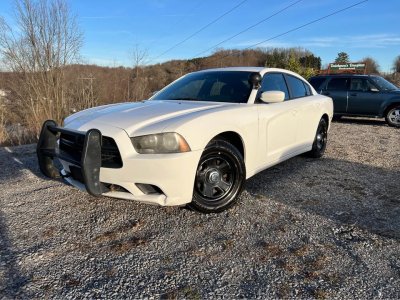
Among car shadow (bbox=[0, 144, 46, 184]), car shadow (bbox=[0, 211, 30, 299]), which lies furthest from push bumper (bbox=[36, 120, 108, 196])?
car shadow (bbox=[0, 144, 46, 184])

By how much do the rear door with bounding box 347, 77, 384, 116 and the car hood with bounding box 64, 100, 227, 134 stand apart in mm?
8872

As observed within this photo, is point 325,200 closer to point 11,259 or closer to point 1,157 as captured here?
point 11,259

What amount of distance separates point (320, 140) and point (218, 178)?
330 centimetres

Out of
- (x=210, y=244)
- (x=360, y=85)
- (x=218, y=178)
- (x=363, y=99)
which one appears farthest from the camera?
(x=360, y=85)

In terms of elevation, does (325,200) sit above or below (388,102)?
below

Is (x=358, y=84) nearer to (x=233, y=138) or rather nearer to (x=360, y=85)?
(x=360, y=85)

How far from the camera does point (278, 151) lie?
4609mm

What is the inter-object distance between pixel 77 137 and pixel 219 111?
142cm

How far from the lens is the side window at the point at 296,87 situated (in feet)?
17.6

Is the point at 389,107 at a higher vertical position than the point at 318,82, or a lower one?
lower

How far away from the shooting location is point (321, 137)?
6379 millimetres

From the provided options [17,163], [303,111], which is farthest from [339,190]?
[17,163]

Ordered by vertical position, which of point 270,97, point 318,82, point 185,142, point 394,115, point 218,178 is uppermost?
point 318,82

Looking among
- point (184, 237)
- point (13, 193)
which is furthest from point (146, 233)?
point (13, 193)
